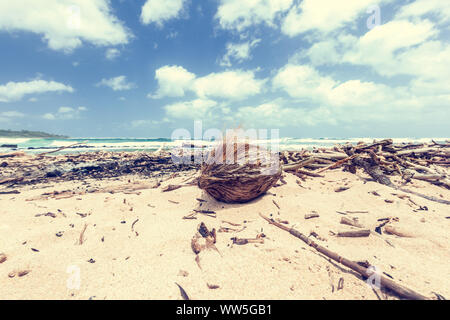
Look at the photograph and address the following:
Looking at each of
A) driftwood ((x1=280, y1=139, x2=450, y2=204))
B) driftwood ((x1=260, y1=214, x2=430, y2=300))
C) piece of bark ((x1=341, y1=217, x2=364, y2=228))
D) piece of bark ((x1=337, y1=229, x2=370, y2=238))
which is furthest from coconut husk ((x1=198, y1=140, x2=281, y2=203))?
driftwood ((x1=280, y1=139, x2=450, y2=204))

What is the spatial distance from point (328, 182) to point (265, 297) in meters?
4.10

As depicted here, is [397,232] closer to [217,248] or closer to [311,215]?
[311,215]

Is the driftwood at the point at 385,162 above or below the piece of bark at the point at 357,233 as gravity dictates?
above

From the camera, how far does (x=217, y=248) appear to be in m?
2.31

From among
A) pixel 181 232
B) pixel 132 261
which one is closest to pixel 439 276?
pixel 181 232

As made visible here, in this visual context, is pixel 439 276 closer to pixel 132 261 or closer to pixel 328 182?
pixel 132 261

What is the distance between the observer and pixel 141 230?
287 centimetres

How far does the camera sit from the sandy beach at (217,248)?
175cm

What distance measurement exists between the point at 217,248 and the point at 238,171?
1242 mm

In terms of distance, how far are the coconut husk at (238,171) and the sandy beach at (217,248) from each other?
237mm

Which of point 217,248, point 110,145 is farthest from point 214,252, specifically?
point 110,145

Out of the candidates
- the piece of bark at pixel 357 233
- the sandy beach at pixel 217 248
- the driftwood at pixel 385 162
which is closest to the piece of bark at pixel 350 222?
the sandy beach at pixel 217 248

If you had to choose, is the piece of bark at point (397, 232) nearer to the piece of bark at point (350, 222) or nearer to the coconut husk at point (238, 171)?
the piece of bark at point (350, 222)

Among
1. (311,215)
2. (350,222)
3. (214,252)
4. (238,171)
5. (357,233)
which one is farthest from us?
(238,171)
